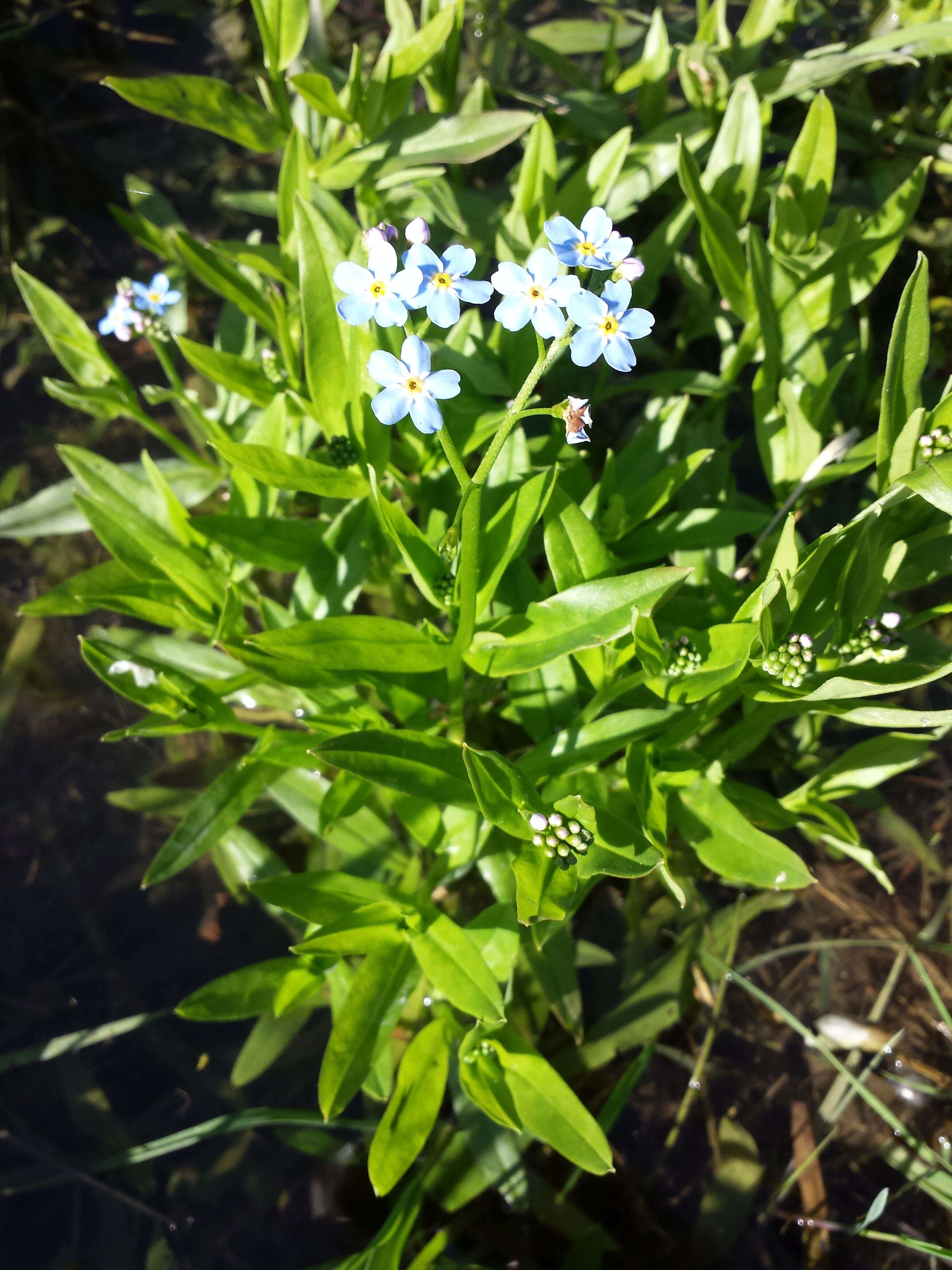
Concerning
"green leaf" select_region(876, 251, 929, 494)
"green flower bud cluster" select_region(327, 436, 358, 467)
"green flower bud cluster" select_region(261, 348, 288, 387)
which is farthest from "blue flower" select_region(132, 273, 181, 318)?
"green leaf" select_region(876, 251, 929, 494)

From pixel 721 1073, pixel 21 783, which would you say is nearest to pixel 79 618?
pixel 21 783

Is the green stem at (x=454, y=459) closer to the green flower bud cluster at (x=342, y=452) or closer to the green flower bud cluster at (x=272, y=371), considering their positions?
the green flower bud cluster at (x=342, y=452)

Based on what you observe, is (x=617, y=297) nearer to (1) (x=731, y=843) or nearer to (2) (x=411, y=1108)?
(1) (x=731, y=843)

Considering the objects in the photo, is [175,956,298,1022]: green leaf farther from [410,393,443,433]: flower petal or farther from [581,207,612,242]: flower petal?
[581,207,612,242]: flower petal

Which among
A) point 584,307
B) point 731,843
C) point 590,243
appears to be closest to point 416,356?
point 584,307

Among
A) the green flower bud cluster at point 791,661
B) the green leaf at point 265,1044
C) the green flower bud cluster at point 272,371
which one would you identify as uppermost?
the green flower bud cluster at point 272,371

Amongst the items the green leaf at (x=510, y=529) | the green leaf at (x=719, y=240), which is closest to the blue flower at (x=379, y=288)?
the green leaf at (x=510, y=529)
